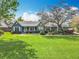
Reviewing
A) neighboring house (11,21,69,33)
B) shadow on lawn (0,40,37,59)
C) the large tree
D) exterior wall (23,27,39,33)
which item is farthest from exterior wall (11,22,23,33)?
shadow on lawn (0,40,37,59)

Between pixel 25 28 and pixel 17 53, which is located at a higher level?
pixel 25 28

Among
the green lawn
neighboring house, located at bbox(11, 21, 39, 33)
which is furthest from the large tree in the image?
neighboring house, located at bbox(11, 21, 39, 33)

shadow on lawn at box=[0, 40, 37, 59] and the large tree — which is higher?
the large tree

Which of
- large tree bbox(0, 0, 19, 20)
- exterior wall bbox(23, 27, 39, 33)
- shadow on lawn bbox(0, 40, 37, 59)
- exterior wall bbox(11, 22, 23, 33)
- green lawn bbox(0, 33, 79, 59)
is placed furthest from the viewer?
exterior wall bbox(23, 27, 39, 33)

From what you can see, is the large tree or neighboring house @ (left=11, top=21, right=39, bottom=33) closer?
the large tree

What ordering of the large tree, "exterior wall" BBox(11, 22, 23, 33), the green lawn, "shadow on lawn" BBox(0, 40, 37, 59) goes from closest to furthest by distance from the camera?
"shadow on lawn" BBox(0, 40, 37, 59) → the green lawn → the large tree → "exterior wall" BBox(11, 22, 23, 33)

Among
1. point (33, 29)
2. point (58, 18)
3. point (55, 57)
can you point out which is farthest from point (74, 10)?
point (55, 57)

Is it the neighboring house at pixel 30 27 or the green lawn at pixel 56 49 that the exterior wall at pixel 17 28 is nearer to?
the neighboring house at pixel 30 27

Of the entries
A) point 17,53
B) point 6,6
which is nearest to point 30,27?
point 6,6

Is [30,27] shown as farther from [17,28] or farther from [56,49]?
[56,49]

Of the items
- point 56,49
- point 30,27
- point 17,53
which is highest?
point 30,27

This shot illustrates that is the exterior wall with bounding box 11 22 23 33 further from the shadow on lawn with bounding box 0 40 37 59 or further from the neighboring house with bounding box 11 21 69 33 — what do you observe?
the shadow on lawn with bounding box 0 40 37 59

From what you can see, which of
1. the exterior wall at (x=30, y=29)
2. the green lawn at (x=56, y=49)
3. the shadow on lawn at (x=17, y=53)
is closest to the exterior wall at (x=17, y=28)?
the exterior wall at (x=30, y=29)

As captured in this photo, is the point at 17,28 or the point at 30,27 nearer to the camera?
the point at 17,28
